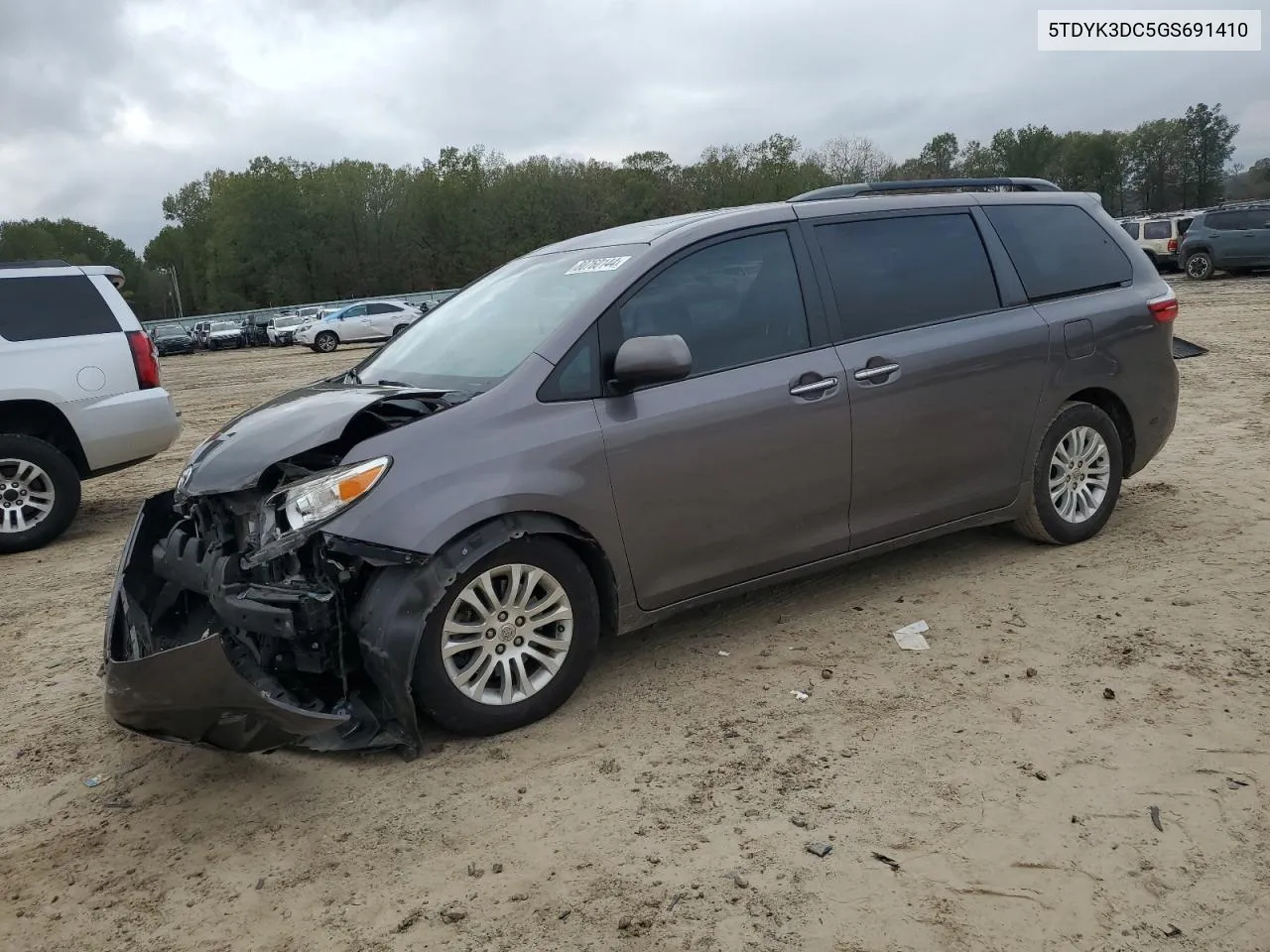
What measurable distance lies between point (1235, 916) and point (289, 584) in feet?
9.40

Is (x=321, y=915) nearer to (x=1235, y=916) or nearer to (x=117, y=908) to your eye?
(x=117, y=908)

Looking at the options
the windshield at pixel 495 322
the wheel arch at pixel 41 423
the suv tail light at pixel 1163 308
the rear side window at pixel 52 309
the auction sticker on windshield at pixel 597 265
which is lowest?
the suv tail light at pixel 1163 308

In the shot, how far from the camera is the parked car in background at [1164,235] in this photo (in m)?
28.0

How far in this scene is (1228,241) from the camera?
25500mm

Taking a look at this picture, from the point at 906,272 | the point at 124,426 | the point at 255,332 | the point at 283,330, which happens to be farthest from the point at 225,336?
the point at 906,272

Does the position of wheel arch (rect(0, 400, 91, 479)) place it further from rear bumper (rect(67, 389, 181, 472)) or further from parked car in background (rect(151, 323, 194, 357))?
parked car in background (rect(151, 323, 194, 357))

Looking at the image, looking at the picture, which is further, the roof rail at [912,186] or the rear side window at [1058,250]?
the rear side window at [1058,250]

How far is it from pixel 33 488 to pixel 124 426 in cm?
72

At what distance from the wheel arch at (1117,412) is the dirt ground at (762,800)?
0.74m

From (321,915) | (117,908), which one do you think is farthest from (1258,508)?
(117,908)

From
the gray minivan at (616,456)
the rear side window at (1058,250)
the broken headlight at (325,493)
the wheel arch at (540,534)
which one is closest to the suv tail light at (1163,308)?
the gray minivan at (616,456)

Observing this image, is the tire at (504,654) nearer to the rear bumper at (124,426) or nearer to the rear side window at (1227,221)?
the rear bumper at (124,426)

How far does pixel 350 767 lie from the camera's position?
3.51 metres

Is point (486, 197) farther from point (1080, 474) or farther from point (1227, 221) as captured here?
point (1080, 474)
